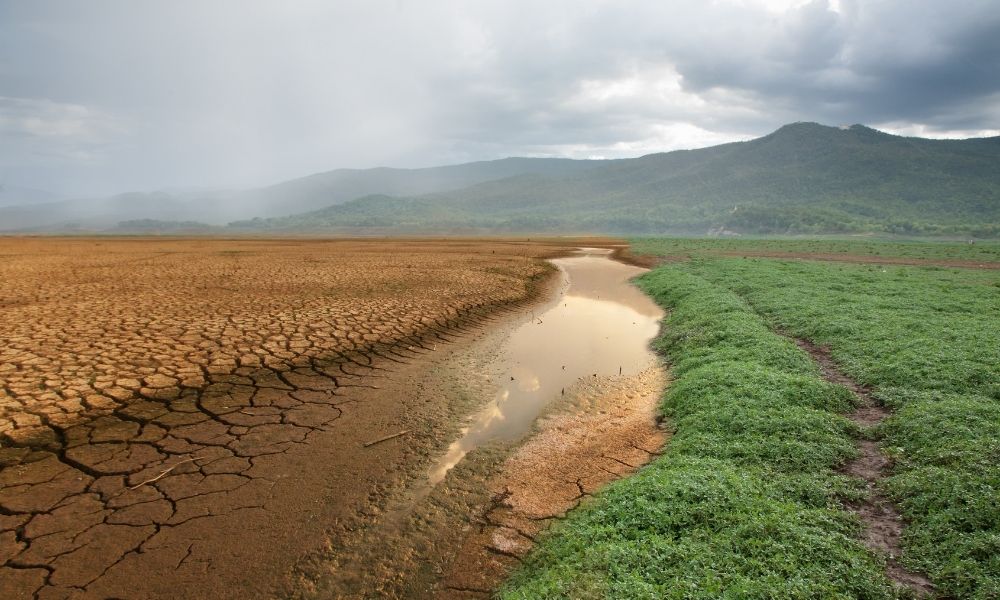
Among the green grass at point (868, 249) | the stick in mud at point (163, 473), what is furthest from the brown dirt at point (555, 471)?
the green grass at point (868, 249)

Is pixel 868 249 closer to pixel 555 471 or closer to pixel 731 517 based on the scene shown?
pixel 555 471

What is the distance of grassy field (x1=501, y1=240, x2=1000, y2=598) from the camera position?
377 cm

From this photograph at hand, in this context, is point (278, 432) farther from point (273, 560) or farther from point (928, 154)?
point (928, 154)

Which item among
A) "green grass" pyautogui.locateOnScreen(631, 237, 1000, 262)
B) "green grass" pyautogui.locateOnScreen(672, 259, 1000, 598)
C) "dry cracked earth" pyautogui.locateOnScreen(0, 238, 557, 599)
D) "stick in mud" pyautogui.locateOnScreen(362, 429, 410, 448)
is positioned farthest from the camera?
"green grass" pyautogui.locateOnScreen(631, 237, 1000, 262)

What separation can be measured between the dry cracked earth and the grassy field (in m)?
3.05

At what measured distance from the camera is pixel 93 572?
163 inches

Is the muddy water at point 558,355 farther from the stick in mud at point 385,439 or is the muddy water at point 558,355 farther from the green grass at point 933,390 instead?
the green grass at point 933,390

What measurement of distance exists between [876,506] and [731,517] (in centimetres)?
178

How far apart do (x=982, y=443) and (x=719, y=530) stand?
146 inches

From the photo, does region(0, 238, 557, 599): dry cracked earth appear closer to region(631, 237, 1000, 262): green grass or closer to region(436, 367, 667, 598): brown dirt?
region(436, 367, 667, 598): brown dirt

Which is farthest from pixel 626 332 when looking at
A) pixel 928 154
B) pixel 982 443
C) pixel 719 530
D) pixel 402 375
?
pixel 928 154

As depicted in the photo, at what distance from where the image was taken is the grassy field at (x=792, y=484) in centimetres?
377

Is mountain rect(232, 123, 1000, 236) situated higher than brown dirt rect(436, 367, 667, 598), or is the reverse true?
mountain rect(232, 123, 1000, 236)

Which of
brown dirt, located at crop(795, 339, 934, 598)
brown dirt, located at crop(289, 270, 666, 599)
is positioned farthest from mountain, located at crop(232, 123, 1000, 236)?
brown dirt, located at crop(289, 270, 666, 599)
